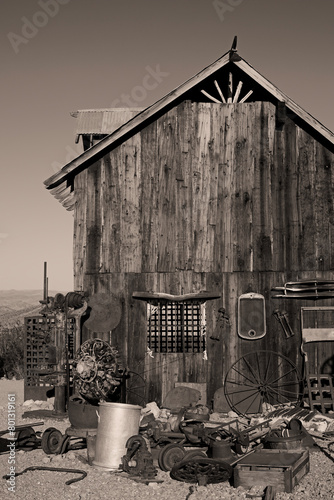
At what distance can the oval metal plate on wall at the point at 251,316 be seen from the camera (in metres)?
14.7

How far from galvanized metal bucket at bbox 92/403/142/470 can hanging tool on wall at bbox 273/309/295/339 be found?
18.5 ft

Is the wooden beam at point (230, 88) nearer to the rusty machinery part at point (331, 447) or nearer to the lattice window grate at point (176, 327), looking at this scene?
the lattice window grate at point (176, 327)

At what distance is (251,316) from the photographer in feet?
48.3

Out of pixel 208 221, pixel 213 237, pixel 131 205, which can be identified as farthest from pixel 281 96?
pixel 131 205

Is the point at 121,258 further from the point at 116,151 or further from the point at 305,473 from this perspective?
the point at 305,473

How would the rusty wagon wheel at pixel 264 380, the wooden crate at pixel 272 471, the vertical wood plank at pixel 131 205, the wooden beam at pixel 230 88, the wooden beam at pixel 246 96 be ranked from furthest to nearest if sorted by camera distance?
the wooden beam at pixel 246 96 → the wooden beam at pixel 230 88 → the vertical wood plank at pixel 131 205 → the rusty wagon wheel at pixel 264 380 → the wooden crate at pixel 272 471

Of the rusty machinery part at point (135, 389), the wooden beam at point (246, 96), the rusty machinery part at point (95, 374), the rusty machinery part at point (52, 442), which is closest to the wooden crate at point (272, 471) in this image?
the rusty machinery part at point (52, 442)

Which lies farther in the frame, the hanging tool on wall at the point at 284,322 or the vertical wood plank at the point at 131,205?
the vertical wood plank at the point at 131,205

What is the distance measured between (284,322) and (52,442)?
20.9ft

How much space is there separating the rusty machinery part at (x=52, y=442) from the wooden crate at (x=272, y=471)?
10.6 feet

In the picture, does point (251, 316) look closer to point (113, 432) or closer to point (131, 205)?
point (131, 205)

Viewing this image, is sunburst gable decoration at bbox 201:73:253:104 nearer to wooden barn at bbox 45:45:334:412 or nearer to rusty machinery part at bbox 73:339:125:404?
wooden barn at bbox 45:45:334:412

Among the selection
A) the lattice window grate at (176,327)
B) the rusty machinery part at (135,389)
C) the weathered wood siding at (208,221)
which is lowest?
the rusty machinery part at (135,389)

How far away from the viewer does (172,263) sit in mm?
14953
